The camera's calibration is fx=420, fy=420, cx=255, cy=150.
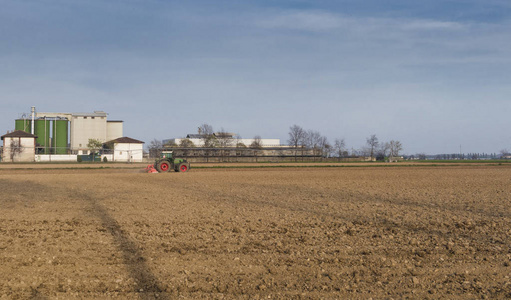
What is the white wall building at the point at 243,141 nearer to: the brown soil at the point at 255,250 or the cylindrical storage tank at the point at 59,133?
the cylindrical storage tank at the point at 59,133

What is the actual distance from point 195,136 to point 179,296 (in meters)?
129

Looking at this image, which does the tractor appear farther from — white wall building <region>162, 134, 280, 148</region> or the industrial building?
white wall building <region>162, 134, 280, 148</region>

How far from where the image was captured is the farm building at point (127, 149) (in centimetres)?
7624

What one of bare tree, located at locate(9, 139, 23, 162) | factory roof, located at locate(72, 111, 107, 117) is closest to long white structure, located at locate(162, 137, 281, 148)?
factory roof, located at locate(72, 111, 107, 117)

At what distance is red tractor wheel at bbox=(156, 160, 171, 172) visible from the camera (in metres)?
36.5

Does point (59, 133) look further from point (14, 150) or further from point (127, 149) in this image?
point (127, 149)

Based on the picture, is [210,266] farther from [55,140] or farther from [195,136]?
[195,136]

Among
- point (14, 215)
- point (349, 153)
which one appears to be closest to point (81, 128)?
point (349, 153)

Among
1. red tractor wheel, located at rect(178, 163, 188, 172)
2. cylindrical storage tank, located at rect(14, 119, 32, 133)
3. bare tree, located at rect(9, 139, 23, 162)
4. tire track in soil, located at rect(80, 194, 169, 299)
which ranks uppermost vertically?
cylindrical storage tank, located at rect(14, 119, 32, 133)

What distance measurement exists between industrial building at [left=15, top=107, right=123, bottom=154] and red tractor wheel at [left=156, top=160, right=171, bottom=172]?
54.5 m

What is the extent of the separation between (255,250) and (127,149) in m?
76.5

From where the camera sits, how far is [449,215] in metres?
12.7

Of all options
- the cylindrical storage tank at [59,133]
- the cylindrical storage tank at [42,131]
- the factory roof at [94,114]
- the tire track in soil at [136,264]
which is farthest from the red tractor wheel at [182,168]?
the factory roof at [94,114]

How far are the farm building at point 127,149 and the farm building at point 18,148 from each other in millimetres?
13883
